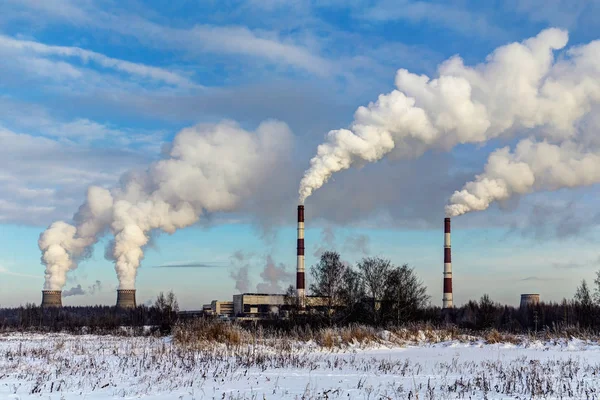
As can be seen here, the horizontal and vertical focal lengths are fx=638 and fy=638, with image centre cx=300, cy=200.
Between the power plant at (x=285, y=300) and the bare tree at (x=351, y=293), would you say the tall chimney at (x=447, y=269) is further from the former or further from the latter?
the bare tree at (x=351, y=293)

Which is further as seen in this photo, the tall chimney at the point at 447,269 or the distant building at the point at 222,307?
the distant building at the point at 222,307

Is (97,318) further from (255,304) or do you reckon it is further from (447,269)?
(447,269)

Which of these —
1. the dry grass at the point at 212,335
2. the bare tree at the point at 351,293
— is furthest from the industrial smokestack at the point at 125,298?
the dry grass at the point at 212,335

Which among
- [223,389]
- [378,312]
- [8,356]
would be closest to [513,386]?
[223,389]

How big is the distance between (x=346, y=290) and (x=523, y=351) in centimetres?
2783

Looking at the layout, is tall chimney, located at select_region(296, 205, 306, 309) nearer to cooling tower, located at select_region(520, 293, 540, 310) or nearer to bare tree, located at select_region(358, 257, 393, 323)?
bare tree, located at select_region(358, 257, 393, 323)

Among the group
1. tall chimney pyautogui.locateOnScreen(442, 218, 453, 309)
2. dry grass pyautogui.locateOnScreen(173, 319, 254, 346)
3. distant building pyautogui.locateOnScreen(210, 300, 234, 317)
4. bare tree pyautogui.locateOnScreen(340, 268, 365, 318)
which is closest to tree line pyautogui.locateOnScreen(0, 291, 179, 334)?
distant building pyautogui.locateOnScreen(210, 300, 234, 317)

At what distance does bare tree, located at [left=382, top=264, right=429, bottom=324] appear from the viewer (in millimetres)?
46344

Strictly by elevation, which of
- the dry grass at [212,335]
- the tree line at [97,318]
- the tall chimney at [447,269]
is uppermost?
the tall chimney at [447,269]

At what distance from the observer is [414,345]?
26.1 m

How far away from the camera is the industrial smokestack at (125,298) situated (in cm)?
6309

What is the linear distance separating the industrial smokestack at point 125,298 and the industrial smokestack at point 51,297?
7757 mm

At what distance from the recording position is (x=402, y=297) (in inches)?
1866

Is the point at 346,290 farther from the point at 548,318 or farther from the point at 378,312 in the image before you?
the point at 548,318
